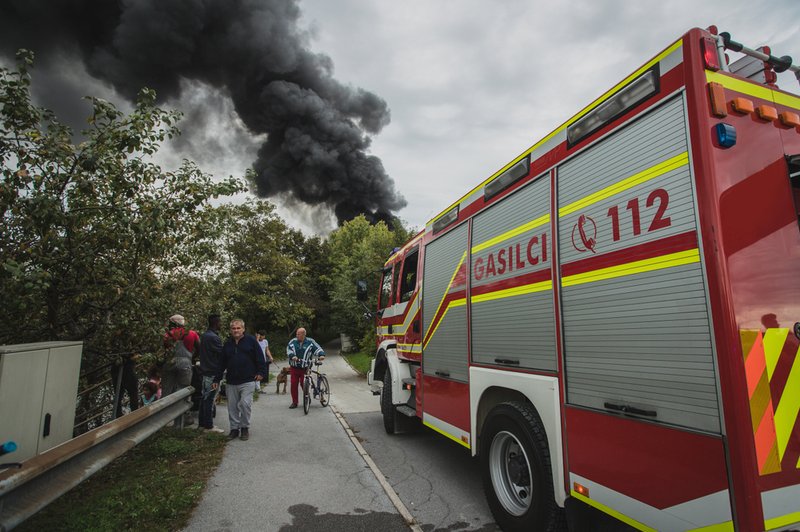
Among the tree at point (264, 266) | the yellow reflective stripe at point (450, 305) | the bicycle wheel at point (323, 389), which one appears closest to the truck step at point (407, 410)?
the yellow reflective stripe at point (450, 305)

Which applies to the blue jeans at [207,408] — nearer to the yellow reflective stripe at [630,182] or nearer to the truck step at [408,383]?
the truck step at [408,383]

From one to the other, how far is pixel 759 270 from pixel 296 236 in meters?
41.1

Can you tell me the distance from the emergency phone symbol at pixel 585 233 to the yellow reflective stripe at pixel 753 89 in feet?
2.92

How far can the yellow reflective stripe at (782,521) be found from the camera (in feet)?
5.63

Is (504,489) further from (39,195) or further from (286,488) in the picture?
(39,195)

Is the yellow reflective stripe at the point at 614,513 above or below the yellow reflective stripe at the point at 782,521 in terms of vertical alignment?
below

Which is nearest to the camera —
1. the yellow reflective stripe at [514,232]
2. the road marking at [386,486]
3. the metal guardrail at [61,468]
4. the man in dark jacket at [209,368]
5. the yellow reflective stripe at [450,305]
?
the metal guardrail at [61,468]

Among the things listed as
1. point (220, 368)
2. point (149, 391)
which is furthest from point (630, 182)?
point (149, 391)

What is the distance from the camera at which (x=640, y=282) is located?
2.16 metres

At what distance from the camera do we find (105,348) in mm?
4895

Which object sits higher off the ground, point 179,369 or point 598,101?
point 598,101

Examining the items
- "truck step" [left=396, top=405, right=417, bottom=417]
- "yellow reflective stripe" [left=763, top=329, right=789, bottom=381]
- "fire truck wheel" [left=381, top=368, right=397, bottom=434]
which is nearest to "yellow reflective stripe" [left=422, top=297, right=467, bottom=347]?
"truck step" [left=396, top=405, right=417, bottom=417]

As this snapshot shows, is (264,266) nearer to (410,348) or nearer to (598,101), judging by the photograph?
(410,348)

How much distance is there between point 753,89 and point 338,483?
180 inches
